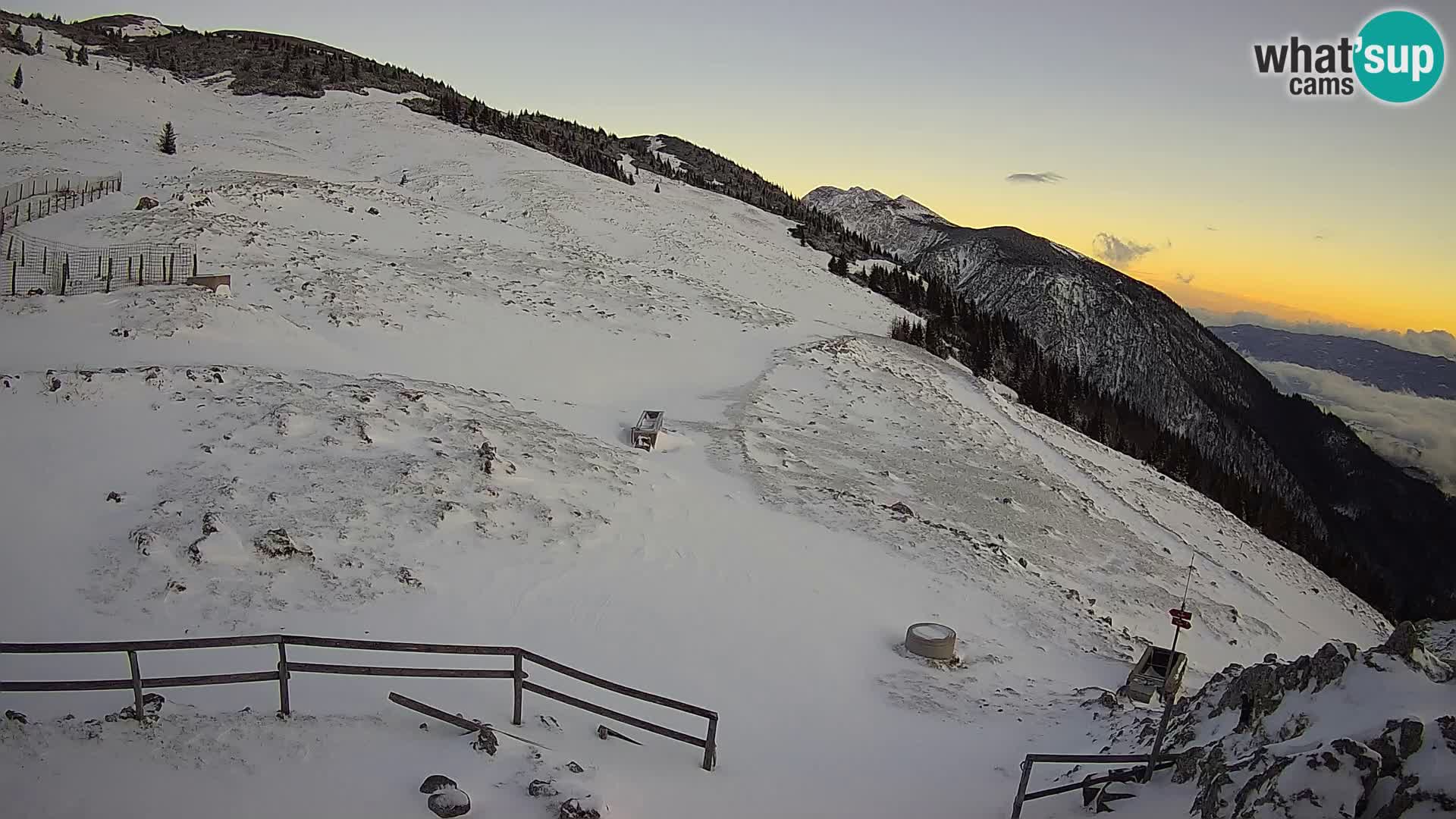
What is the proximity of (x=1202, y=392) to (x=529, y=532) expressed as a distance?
96885 millimetres

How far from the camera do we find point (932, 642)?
13039mm

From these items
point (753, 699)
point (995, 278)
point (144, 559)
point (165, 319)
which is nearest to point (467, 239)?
point (165, 319)

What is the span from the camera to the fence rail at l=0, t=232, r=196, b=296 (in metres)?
19.7

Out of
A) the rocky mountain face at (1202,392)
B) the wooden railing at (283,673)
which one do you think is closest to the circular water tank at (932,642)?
the wooden railing at (283,673)

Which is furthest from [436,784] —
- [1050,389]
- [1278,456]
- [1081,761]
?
[1278,456]

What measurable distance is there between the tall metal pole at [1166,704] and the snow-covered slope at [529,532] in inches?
28.4

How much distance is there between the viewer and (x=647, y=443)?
19359mm

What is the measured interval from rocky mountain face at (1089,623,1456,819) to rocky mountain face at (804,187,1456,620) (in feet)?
244

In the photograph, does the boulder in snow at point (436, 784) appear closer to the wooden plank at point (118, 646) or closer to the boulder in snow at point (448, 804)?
the boulder in snow at point (448, 804)

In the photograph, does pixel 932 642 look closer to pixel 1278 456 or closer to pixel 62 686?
pixel 62 686

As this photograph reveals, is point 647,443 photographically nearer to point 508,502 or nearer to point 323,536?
point 508,502

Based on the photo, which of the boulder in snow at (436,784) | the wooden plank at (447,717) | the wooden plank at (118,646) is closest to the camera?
the wooden plank at (118,646)

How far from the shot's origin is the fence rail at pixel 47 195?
2431cm

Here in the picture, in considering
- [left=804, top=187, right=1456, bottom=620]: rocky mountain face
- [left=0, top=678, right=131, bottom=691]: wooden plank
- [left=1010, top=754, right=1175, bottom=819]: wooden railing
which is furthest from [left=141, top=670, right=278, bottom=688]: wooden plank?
[left=804, top=187, right=1456, bottom=620]: rocky mountain face
